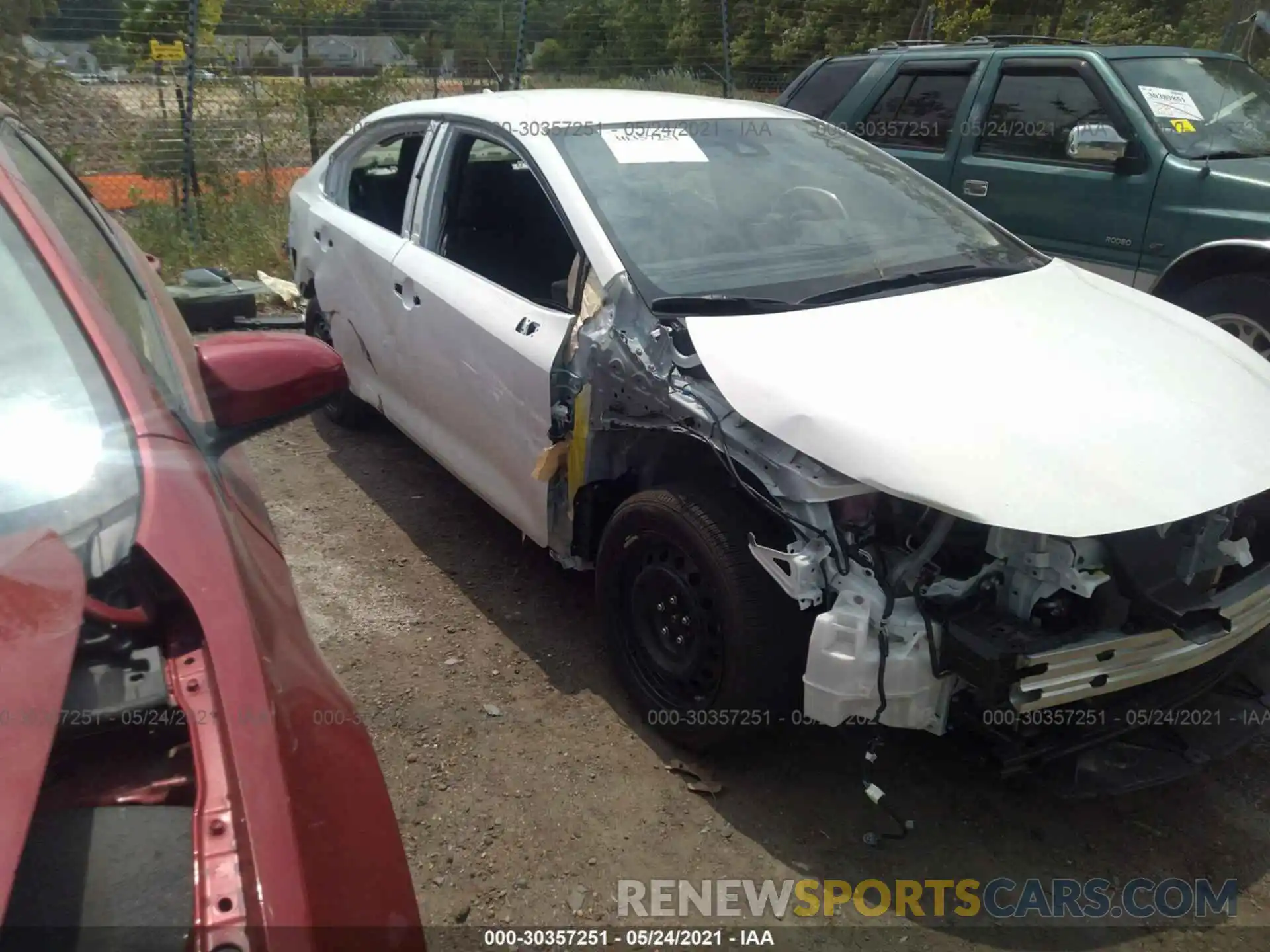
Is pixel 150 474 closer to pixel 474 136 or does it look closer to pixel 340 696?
pixel 340 696

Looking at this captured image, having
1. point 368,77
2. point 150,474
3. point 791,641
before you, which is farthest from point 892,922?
point 368,77

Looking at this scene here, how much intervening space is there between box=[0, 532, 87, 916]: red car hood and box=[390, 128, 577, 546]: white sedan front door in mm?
1840

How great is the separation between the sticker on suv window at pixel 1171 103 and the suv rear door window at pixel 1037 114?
219 millimetres

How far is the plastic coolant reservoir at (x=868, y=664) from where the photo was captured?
93.0 inches

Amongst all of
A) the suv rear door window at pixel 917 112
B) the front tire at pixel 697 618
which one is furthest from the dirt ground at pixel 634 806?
the suv rear door window at pixel 917 112

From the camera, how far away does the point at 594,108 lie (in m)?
3.76

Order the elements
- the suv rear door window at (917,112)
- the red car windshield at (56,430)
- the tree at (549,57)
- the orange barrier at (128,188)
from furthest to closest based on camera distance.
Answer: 1. the tree at (549,57)
2. the orange barrier at (128,188)
3. the suv rear door window at (917,112)
4. the red car windshield at (56,430)

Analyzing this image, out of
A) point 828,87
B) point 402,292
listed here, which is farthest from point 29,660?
point 828,87

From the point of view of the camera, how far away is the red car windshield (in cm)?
152

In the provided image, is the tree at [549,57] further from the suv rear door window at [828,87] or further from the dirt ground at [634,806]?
the dirt ground at [634,806]

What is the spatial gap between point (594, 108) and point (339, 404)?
7.43 ft

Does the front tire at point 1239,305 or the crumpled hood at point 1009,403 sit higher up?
the crumpled hood at point 1009,403

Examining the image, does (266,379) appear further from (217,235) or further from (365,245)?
(217,235)

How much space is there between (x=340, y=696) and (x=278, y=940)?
551 mm
